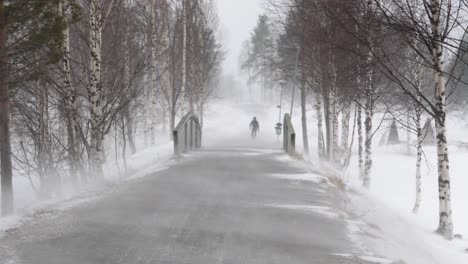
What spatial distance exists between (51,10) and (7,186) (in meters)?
4.45

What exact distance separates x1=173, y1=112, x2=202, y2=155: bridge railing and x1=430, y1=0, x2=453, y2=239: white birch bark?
8.70 metres

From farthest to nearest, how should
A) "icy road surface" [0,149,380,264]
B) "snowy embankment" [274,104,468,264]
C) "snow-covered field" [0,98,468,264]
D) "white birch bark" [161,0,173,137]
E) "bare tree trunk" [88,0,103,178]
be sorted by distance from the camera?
1. "white birch bark" [161,0,173,137]
2. "bare tree trunk" [88,0,103,178]
3. "snow-covered field" [0,98,468,264]
4. "snowy embankment" [274,104,468,264]
5. "icy road surface" [0,149,380,264]

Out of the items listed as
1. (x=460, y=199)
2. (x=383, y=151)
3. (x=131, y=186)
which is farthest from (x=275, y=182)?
(x=383, y=151)

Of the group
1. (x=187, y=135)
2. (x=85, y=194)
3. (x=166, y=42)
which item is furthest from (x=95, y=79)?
(x=166, y=42)

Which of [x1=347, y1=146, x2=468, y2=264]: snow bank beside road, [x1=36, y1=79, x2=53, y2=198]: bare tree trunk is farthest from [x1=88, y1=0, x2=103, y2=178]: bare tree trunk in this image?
[x1=347, y1=146, x2=468, y2=264]: snow bank beside road

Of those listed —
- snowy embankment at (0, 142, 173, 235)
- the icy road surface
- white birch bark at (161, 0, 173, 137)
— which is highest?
white birch bark at (161, 0, 173, 137)

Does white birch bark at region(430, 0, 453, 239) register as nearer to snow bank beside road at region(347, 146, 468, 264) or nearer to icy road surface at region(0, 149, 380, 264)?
snow bank beside road at region(347, 146, 468, 264)

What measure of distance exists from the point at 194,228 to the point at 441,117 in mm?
5420

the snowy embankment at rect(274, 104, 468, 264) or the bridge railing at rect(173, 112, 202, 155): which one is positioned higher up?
the bridge railing at rect(173, 112, 202, 155)

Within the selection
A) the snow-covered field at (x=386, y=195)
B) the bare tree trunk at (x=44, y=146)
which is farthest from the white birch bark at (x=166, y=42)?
the bare tree trunk at (x=44, y=146)

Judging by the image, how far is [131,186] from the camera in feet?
32.0

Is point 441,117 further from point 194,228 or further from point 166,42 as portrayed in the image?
point 166,42

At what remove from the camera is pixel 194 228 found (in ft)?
21.8

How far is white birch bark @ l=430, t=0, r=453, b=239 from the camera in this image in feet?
28.7
